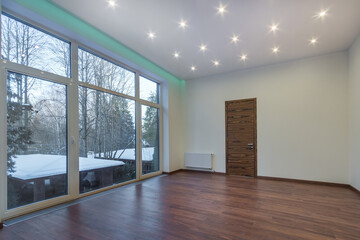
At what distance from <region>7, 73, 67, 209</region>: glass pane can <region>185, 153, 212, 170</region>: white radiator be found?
371cm

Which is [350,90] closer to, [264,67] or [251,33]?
[264,67]

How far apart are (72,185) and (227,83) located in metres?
4.71

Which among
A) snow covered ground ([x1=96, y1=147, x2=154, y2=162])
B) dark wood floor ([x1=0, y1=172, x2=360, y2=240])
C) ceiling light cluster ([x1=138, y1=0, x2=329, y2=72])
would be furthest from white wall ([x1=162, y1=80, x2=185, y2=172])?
→ dark wood floor ([x1=0, y1=172, x2=360, y2=240])

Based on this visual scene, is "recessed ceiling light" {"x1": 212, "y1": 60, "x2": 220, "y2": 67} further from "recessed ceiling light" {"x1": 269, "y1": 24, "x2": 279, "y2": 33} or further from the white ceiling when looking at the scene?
"recessed ceiling light" {"x1": 269, "y1": 24, "x2": 279, "y2": 33}

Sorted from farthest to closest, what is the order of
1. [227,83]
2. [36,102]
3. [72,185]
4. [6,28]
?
1. [227,83]
2. [72,185]
3. [36,102]
4. [6,28]

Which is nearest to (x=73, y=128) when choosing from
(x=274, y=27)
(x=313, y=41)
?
(x=274, y=27)

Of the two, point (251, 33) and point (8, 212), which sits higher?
point (251, 33)

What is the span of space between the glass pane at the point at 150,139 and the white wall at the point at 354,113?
4701 millimetres

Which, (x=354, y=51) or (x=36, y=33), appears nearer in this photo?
(x=36, y=33)

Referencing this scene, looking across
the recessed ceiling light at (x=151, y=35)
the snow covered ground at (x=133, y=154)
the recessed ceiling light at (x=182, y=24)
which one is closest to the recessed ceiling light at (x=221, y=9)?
the recessed ceiling light at (x=182, y=24)

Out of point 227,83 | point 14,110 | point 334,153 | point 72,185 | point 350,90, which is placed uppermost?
point 227,83

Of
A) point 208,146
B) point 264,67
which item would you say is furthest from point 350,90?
point 208,146

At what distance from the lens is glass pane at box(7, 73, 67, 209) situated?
263 centimetres

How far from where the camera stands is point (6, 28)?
263 centimetres
